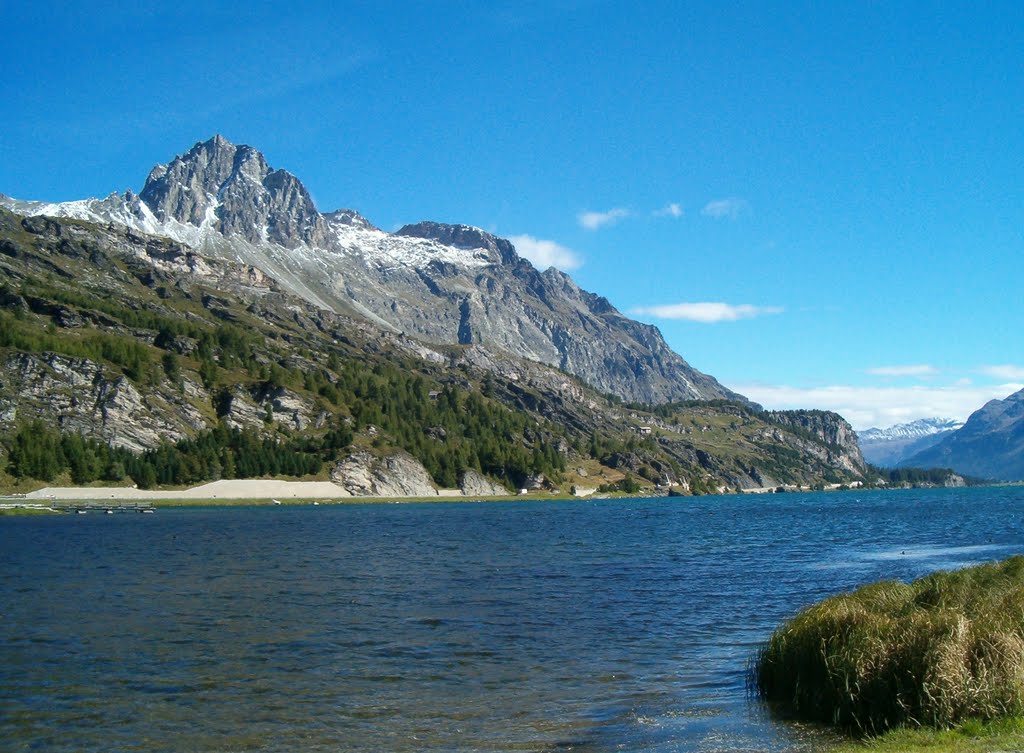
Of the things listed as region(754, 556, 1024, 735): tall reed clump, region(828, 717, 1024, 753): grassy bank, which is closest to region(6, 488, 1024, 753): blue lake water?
region(754, 556, 1024, 735): tall reed clump

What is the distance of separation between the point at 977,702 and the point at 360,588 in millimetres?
41912

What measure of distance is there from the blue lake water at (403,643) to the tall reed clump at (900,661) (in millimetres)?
1515

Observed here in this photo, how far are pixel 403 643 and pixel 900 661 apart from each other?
71.8ft

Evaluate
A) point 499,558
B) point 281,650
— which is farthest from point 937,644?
point 499,558

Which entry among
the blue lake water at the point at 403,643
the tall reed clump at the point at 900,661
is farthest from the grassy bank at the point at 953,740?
the blue lake water at the point at 403,643

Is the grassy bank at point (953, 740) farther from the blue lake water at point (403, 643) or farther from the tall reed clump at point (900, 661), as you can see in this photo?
the blue lake water at point (403, 643)

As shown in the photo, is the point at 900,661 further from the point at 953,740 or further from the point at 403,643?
the point at 403,643

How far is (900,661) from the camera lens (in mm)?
22469

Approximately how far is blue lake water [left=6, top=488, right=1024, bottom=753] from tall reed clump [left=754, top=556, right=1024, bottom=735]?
4.97ft

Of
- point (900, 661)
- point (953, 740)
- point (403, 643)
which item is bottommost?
point (403, 643)

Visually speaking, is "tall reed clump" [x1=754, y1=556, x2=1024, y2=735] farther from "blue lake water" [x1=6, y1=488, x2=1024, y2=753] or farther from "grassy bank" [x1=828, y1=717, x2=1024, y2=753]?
"blue lake water" [x1=6, y1=488, x2=1024, y2=753]

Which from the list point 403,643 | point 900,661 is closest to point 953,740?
point 900,661

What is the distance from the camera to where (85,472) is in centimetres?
19762

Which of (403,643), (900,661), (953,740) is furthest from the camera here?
(403,643)
